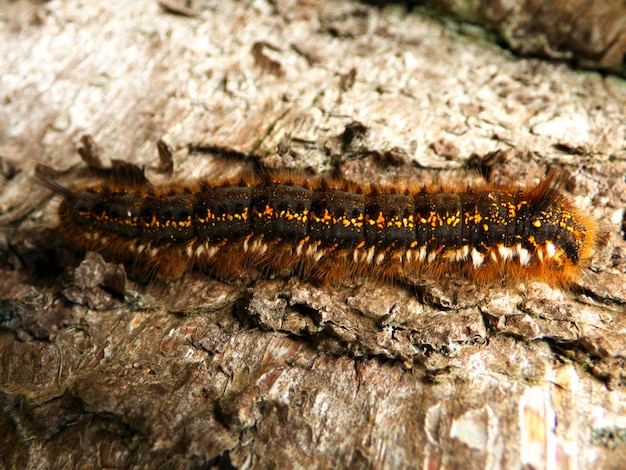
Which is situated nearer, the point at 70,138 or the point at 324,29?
the point at 70,138

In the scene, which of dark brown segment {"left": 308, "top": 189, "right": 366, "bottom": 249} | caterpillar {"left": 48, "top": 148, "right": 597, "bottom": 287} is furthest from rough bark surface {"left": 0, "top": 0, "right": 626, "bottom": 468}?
dark brown segment {"left": 308, "top": 189, "right": 366, "bottom": 249}

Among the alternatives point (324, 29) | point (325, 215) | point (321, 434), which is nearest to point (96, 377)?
point (321, 434)

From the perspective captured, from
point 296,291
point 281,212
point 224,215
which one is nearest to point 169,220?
point 224,215

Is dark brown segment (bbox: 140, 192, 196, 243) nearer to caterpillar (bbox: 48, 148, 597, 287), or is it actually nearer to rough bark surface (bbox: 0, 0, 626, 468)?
caterpillar (bbox: 48, 148, 597, 287)

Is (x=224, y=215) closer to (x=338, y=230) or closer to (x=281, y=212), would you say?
(x=281, y=212)

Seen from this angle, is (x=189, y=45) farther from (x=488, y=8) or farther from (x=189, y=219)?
(x=488, y=8)

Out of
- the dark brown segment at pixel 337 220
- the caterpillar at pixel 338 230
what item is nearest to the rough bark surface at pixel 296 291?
the caterpillar at pixel 338 230
